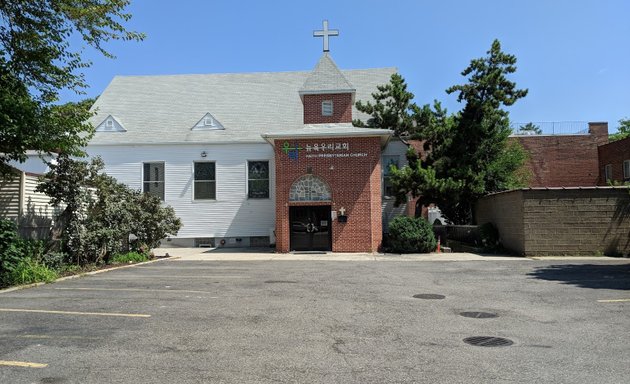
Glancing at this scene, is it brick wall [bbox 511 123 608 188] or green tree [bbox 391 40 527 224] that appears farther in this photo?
brick wall [bbox 511 123 608 188]

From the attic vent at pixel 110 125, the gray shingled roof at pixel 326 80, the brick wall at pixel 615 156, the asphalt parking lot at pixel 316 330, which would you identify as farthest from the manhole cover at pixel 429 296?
the brick wall at pixel 615 156

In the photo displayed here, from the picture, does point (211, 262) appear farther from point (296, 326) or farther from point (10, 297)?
point (296, 326)

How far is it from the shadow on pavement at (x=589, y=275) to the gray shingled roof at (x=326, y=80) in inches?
548

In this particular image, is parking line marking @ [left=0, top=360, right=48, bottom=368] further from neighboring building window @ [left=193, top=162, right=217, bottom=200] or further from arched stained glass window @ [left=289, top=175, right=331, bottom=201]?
neighboring building window @ [left=193, top=162, right=217, bottom=200]

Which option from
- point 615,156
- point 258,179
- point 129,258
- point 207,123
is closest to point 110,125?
point 207,123

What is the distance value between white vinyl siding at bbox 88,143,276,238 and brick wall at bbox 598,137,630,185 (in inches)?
845

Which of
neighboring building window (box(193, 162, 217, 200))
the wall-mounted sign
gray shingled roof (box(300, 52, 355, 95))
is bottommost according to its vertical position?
neighboring building window (box(193, 162, 217, 200))

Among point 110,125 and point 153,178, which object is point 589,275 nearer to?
point 153,178

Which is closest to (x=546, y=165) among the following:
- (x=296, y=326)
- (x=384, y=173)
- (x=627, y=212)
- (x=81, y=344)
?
(x=384, y=173)

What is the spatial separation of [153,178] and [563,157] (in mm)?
29034

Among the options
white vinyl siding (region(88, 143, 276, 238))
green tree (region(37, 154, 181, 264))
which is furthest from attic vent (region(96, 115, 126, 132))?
green tree (region(37, 154, 181, 264))

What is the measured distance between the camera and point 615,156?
105ft

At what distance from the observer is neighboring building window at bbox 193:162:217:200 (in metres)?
29.1

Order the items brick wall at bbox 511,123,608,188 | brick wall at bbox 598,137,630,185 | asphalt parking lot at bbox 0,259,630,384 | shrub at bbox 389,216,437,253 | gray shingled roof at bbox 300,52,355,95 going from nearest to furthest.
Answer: asphalt parking lot at bbox 0,259,630,384, shrub at bbox 389,216,437,253, gray shingled roof at bbox 300,52,355,95, brick wall at bbox 598,137,630,185, brick wall at bbox 511,123,608,188
